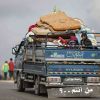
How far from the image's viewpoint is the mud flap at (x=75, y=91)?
21828 mm

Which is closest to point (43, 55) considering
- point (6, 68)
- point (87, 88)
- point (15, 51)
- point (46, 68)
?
point (46, 68)

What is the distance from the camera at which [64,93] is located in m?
21.9

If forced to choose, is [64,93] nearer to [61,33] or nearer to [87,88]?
[87,88]

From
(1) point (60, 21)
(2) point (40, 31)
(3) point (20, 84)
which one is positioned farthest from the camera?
(3) point (20, 84)

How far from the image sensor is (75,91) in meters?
22.0

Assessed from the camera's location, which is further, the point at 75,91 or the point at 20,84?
the point at 20,84

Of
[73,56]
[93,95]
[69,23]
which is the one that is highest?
[69,23]

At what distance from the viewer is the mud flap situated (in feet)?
71.6

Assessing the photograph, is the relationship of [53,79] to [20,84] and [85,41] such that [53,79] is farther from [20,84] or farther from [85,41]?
[20,84]

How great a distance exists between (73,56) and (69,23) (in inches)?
91.8

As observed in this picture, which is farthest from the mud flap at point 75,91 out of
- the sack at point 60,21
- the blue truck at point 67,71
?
the sack at point 60,21

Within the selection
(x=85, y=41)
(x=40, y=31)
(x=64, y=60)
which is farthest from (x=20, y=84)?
(x=64, y=60)

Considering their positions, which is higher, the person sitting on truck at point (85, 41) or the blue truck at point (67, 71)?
the person sitting on truck at point (85, 41)

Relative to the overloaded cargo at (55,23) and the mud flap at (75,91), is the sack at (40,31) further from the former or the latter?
the mud flap at (75,91)
